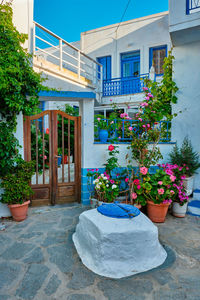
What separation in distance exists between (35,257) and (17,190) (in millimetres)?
1491

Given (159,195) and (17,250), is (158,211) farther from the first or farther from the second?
(17,250)

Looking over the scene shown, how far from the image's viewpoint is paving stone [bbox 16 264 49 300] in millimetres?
2168

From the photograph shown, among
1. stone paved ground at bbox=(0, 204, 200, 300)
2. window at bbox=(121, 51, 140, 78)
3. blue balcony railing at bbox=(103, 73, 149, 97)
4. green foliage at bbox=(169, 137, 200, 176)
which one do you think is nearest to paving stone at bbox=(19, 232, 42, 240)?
stone paved ground at bbox=(0, 204, 200, 300)

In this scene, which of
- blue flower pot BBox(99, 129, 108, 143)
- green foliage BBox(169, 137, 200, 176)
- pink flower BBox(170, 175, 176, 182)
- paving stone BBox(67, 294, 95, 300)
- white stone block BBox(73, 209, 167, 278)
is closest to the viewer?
paving stone BBox(67, 294, 95, 300)

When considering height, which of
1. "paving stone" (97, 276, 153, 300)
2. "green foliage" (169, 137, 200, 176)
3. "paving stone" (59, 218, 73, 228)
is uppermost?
"green foliage" (169, 137, 200, 176)

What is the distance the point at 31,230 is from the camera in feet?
12.0

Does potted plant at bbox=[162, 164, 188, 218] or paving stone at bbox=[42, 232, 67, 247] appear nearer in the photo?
paving stone at bbox=[42, 232, 67, 247]

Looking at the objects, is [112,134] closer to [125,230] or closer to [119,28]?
[125,230]

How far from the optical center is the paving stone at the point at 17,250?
2.85 metres

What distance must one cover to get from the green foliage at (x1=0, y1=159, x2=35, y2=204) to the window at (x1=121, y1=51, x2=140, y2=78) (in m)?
9.83

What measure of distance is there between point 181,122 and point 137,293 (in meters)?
4.10

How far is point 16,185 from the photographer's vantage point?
391 centimetres

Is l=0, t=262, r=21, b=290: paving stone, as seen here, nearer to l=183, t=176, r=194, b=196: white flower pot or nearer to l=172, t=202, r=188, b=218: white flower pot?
l=172, t=202, r=188, b=218: white flower pot

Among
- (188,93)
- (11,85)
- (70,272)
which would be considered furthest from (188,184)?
(11,85)
